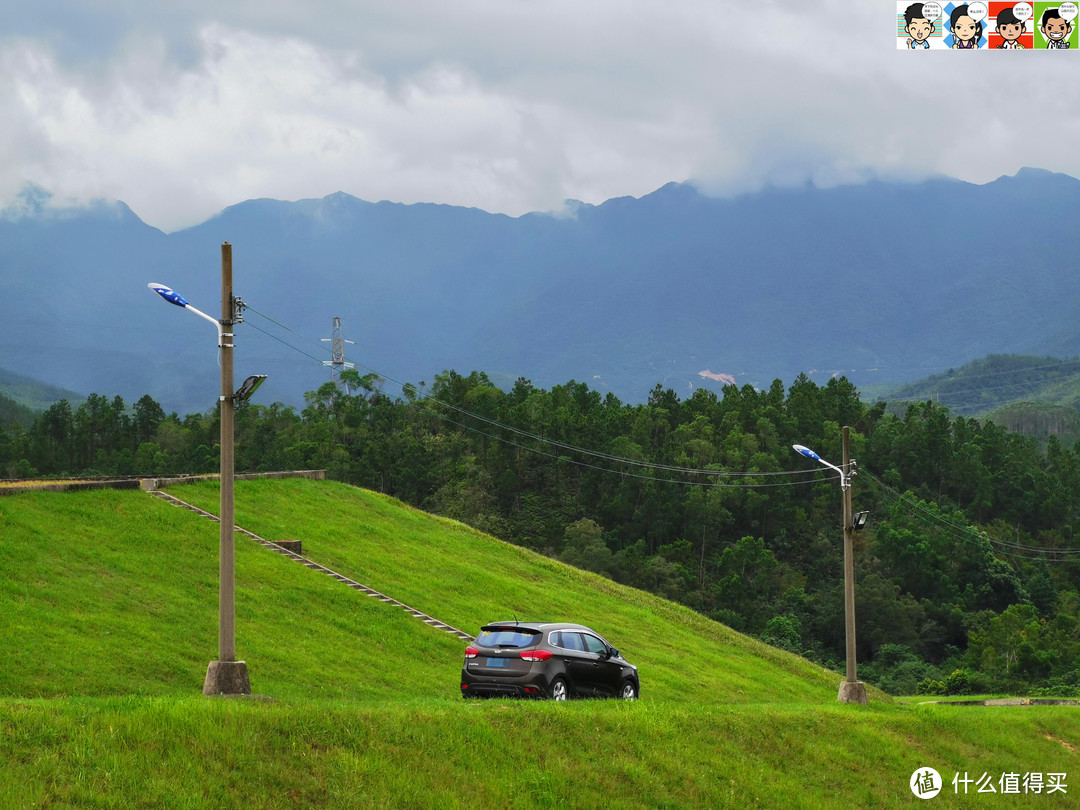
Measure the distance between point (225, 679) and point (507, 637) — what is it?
593 cm

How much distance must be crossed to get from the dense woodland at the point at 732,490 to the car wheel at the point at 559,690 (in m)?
63.3

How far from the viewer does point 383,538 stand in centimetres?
4934

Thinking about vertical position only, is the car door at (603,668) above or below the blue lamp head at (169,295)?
below

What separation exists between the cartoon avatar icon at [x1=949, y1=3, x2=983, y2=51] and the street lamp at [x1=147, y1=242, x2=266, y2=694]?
45.6 metres

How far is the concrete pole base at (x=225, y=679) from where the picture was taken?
1939 centimetres

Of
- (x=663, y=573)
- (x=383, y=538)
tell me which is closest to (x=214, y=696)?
(x=383, y=538)

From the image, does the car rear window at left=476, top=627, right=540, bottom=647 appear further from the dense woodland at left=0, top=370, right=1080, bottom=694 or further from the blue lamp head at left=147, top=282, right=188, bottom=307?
the dense woodland at left=0, top=370, right=1080, bottom=694

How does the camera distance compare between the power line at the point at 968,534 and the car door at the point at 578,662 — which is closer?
the car door at the point at 578,662

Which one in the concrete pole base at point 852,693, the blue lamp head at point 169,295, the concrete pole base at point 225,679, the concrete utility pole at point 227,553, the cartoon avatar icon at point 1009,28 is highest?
the cartoon avatar icon at point 1009,28

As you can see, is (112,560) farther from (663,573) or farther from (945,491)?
(945,491)

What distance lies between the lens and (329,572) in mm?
40250

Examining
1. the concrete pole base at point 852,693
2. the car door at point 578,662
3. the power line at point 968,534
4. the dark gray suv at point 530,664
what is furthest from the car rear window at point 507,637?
the power line at point 968,534

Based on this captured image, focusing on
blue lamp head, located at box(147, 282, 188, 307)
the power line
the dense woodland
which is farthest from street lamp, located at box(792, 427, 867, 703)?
the power line

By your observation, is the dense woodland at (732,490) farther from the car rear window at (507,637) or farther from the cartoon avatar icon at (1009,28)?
the car rear window at (507,637)
